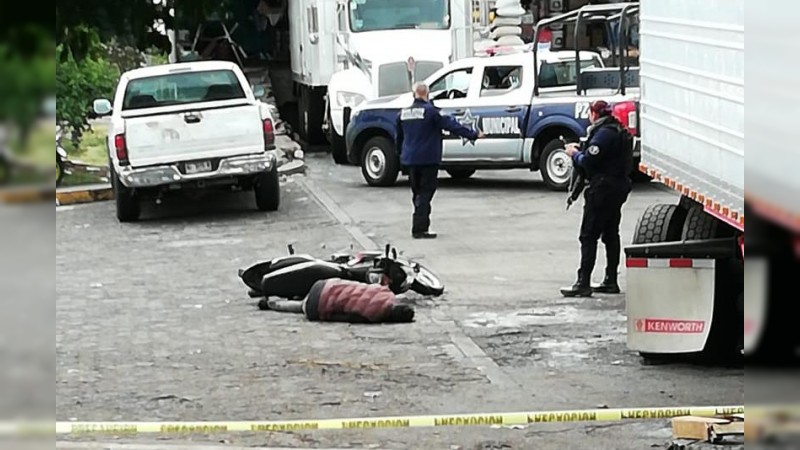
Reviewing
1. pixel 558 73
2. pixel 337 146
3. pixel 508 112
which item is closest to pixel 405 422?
pixel 508 112

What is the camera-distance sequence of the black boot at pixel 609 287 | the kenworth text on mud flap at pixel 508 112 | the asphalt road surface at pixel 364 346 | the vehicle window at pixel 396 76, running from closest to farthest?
the asphalt road surface at pixel 364 346 < the black boot at pixel 609 287 < the kenworth text on mud flap at pixel 508 112 < the vehicle window at pixel 396 76

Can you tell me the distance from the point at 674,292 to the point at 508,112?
10261mm

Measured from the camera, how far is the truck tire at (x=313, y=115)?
24.6 metres

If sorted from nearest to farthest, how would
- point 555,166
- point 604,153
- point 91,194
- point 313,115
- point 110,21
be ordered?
point 110,21 < point 604,153 < point 555,166 < point 91,194 < point 313,115

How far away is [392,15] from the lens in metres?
22.7

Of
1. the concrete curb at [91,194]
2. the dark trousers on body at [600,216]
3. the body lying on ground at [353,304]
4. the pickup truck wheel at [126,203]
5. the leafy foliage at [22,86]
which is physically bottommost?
the concrete curb at [91,194]

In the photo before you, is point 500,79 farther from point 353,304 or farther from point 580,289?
point 353,304

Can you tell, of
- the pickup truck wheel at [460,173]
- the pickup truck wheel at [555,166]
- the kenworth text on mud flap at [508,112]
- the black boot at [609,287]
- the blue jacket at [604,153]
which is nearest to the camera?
the blue jacket at [604,153]

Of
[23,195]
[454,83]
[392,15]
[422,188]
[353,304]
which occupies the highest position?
[23,195]

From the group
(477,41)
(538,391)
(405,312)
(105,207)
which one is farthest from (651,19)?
(477,41)

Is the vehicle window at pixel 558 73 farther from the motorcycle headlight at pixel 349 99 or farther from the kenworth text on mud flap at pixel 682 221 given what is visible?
the kenworth text on mud flap at pixel 682 221

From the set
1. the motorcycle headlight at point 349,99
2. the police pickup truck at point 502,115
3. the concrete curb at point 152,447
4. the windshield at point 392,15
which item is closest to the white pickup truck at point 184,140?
the police pickup truck at point 502,115

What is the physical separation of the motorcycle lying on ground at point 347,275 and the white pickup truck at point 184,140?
18.3 ft

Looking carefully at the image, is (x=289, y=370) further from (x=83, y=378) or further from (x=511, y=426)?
(x=511, y=426)
